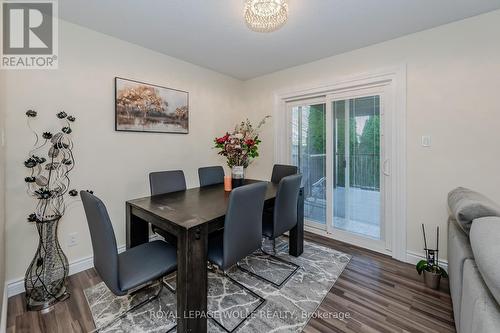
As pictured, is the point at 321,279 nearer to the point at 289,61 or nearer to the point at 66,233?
the point at 66,233

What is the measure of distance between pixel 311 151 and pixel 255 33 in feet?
5.81

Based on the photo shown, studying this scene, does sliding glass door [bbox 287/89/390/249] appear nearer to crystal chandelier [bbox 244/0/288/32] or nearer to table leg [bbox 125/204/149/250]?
crystal chandelier [bbox 244/0/288/32]

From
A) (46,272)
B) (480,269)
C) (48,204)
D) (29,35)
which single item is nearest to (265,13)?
(480,269)

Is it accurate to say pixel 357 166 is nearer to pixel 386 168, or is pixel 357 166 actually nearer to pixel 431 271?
pixel 386 168

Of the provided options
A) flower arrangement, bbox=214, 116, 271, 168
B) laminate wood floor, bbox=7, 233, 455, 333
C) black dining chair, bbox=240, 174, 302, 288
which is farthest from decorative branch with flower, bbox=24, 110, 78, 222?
black dining chair, bbox=240, 174, 302, 288

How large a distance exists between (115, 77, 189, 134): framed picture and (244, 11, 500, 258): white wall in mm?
2463

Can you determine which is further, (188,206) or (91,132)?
(91,132)

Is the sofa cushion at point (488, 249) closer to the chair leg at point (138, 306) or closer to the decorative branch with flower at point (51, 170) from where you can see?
the chair leg at point (138, 306)

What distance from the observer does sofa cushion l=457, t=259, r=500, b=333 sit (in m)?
0.82

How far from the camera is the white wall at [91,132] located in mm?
1921

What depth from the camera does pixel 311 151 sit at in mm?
3369

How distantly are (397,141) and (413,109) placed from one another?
0.36 m

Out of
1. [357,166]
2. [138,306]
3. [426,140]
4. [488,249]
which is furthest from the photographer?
[357,166]

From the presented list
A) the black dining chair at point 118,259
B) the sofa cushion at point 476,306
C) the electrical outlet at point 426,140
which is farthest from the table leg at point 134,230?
the electrical outlet at point 426,140
